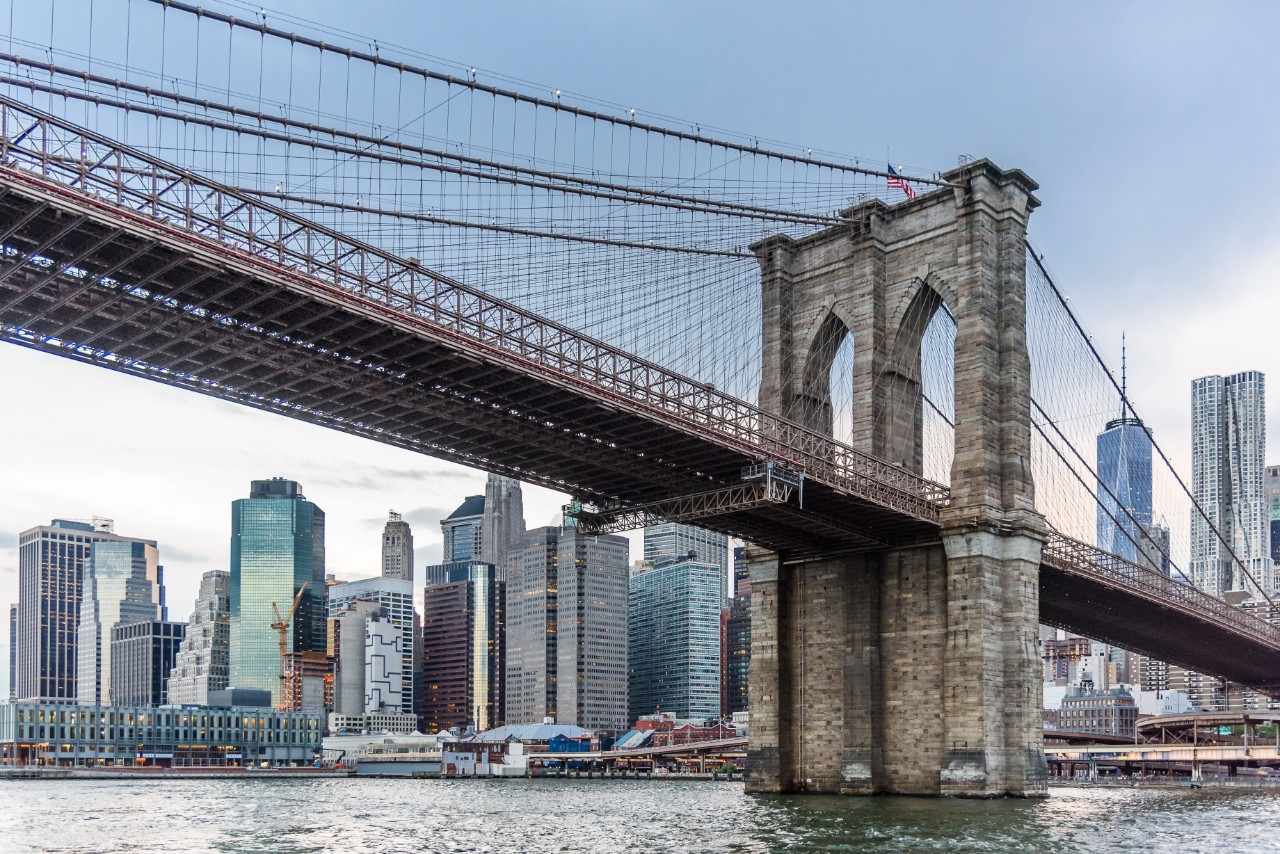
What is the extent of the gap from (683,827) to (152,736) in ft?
496

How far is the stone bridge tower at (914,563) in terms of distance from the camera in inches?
2275

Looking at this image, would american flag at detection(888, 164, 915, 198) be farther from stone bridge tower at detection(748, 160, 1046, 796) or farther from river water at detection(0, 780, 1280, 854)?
river water at detection(0, 780, 1280, 854)

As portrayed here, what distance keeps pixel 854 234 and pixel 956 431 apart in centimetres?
1077

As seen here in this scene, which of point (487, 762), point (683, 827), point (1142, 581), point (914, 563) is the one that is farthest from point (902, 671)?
point (487, 762)

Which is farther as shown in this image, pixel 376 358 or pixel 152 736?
pixel 152 736

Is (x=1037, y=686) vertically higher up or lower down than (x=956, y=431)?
lower down

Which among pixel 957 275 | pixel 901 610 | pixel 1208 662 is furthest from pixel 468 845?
pixel 1208 662

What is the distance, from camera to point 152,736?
181625 mm

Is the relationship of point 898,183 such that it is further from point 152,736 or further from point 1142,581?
point 152,736

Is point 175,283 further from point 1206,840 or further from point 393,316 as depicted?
point 1206,840

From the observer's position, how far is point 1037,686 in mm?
58312

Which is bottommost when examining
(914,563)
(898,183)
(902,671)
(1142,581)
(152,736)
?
(152,736)

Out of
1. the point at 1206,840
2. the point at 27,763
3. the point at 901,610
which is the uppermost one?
the point at 901,610

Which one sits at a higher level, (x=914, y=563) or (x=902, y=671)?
(x=914, y=563)
